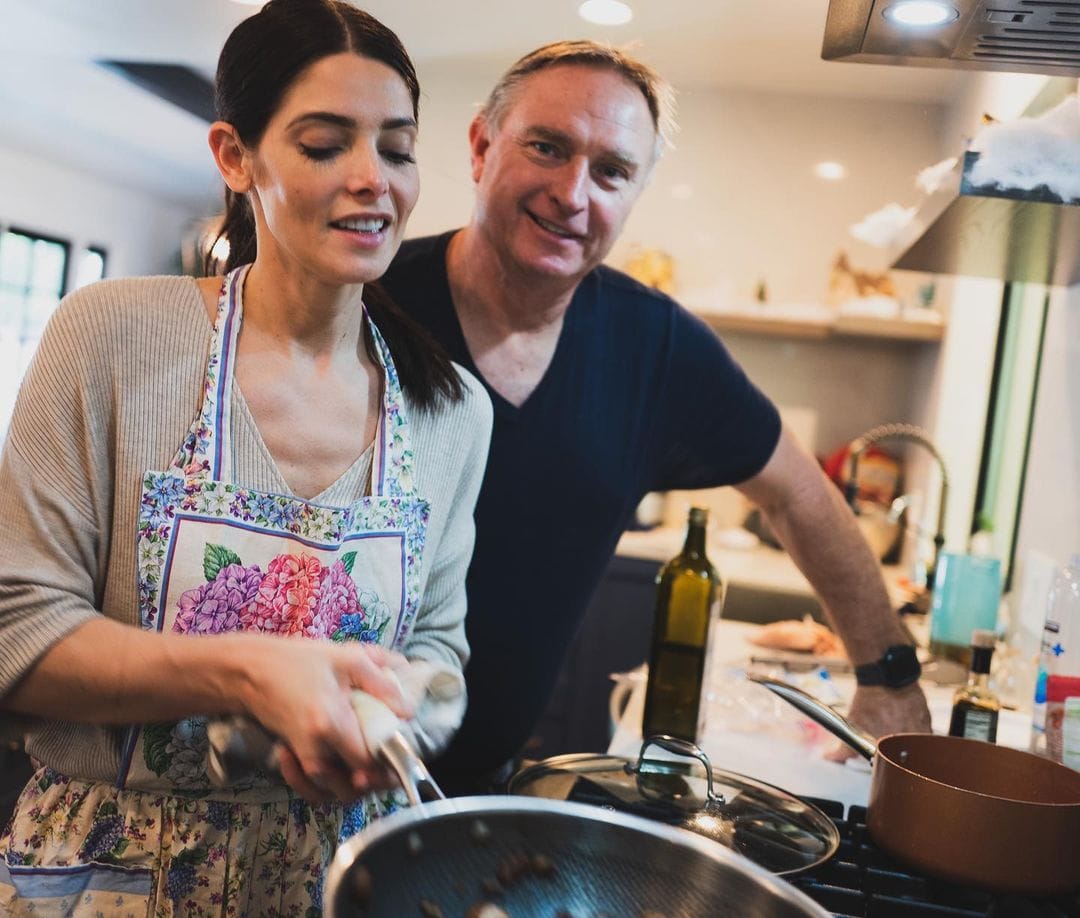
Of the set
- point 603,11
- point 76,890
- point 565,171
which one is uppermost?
point 603,11

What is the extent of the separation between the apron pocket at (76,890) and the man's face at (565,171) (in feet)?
2.79

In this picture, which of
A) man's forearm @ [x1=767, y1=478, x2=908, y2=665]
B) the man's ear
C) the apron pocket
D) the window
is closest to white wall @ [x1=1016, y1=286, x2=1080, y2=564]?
man's forearm @ [x1=767, y1=478, x2=908, y2=665]

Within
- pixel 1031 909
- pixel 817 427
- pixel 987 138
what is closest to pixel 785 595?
pixel 817 427

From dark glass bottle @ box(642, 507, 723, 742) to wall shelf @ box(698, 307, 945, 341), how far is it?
92.0 inches

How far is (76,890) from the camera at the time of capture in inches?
36.0

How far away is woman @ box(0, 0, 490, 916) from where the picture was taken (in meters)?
0.86

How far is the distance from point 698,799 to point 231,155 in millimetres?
751

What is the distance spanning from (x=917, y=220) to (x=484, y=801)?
119cm

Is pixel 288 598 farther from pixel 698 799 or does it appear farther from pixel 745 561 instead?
pixel 745 561

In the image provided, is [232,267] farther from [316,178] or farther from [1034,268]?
[1034,268]

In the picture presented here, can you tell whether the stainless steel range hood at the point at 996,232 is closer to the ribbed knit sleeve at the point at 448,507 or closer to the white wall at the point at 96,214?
the ribbed knit sleeve at the point at 448,507

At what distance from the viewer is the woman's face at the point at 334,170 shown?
3.18 ft

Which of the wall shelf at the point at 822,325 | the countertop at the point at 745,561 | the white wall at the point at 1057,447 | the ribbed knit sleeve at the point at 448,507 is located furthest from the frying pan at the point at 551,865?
the wall shelf at the point at 822,325

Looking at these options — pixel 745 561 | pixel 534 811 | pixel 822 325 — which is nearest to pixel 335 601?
pixel 534 811
